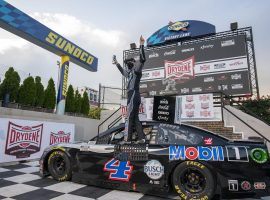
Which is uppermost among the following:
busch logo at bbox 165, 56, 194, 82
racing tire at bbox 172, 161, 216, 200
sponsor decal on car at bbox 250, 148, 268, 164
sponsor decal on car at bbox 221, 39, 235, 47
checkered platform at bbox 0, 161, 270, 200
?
sponsor decal on car at bbox 221, 39, 235, 47

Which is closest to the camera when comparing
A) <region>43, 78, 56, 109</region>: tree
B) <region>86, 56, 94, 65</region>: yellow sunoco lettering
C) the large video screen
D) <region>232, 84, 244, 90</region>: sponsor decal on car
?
<region>43, 78, 56, 109</region>: tree

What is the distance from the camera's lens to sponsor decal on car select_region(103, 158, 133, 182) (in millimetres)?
3511

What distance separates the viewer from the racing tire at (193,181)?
2.99 meters

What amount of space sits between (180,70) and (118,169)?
1209cm

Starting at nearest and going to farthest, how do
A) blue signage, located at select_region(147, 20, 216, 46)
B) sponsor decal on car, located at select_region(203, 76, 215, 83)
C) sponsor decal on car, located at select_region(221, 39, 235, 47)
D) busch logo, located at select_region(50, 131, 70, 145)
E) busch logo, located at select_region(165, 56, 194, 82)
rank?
busch logo, located at select_region(50, 131, 70, 145) < sponsor decal on car, located at select_region(221, 39, 235, 47) < sponsor decal on car, located at select_region(203, 76, 215, 83) < busch logo, located at select_region(165, 56, 194, 82) < blue signage, located at select_region(147, 20, 216, 46)

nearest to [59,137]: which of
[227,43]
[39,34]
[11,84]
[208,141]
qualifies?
[11,84]

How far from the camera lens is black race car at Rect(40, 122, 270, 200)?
9.53 ft

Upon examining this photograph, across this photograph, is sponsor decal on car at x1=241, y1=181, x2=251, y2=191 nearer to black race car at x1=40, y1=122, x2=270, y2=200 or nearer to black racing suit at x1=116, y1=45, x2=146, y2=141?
black race car at x1=40, y1=122, x2=270, y2=200

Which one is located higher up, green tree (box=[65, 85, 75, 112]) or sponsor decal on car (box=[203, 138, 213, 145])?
green tree (box=[65, 85, 75, 112])

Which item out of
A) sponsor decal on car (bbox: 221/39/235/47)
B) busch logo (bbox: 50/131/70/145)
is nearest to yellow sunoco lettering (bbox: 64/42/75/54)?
busch logo (bbox: 50/131/70/145)

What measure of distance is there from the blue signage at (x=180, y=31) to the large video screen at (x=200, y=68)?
1.28 metres

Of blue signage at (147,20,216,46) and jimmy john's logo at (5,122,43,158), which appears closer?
jimmy john's logo at (5,122,43,158)

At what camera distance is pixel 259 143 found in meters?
3.07

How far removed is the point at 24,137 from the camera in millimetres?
6078
